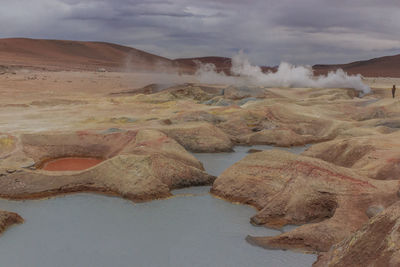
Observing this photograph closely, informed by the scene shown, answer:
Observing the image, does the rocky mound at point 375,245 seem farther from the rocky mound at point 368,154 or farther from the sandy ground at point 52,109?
the sandy ground at point 52,109

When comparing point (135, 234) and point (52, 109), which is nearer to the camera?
point (135, 234)

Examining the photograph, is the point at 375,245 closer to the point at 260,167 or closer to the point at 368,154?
the point at 260,167

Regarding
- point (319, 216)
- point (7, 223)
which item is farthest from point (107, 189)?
point (319, 216)

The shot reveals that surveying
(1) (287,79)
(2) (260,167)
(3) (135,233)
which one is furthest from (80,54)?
(3) (135,233)

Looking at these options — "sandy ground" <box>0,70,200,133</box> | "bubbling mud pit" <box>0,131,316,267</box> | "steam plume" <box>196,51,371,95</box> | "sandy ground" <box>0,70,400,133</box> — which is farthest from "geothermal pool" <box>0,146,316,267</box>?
"steam plume" <box>196,51,371,95</box>

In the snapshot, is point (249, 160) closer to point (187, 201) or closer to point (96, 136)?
point (187, 201)

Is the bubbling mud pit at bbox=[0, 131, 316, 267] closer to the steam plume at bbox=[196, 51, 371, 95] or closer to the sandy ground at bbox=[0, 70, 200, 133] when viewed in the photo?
the sandy ground at bbox=[0, 70, 200, 133]

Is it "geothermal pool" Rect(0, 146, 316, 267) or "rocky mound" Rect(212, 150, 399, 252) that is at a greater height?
"rocky mound" Rect(212, 150, 399, 252)
